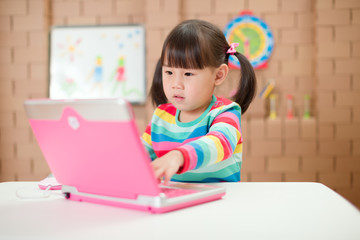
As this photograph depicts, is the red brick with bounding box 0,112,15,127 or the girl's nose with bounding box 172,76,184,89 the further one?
the red brick with bounding box 0,112,15,127

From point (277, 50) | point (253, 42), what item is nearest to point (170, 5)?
point (253, 42)

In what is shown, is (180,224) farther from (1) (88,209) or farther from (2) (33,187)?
(2) (33,187)

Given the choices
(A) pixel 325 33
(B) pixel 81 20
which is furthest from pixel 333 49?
(B) pixel 81 20

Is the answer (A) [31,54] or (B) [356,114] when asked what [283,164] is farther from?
(A) [31,54]

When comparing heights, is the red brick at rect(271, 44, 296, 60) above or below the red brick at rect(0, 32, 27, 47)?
below

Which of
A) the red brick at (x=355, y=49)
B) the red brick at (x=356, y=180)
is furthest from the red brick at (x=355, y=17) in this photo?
the red brick at (x=356, y=180)

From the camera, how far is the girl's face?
A: 108 centimetres

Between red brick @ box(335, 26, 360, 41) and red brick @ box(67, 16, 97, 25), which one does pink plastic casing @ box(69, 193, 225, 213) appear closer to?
red brick @ box(335, 26, 360, 41)

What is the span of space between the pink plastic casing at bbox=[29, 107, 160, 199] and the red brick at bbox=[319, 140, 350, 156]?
2523 mm

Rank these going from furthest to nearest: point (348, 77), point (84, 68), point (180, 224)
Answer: point (84, 68)
point (348, 77)
point (180, 224)

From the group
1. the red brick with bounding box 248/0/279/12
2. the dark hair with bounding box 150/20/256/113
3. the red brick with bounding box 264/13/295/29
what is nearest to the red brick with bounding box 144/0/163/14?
the red brick with bounding box 248/0/279/12

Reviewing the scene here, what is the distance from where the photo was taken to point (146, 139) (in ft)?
4.17

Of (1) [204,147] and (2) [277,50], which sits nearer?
(1) [204,147]

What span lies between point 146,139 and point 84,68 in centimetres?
212
